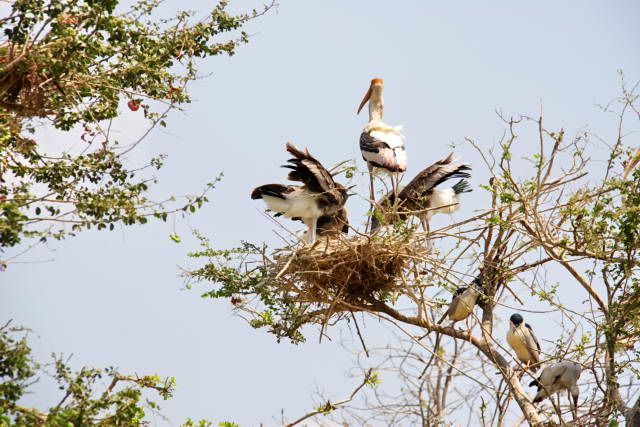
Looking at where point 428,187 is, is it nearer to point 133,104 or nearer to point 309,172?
point 309,172

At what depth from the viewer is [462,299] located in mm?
9500

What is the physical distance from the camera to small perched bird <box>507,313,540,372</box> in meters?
10.8

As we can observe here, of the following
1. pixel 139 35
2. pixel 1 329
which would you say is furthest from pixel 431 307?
pixel 1 329

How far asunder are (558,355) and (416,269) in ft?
4.93

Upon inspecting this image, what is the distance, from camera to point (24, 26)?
6.58m

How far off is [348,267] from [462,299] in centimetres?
132

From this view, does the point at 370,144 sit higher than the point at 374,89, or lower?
lower

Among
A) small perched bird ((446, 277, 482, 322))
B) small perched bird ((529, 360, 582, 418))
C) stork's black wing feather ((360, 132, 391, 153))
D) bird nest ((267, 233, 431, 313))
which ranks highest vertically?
stork's black wing feather ((360, 132, 391, 153))

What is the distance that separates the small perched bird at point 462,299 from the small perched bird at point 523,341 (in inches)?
45.5

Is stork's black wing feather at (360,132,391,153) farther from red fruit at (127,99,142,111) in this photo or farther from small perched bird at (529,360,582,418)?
red fruit at (127,99,142,111)

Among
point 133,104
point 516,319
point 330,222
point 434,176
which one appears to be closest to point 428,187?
point 434,176

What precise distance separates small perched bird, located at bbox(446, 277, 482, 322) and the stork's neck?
272 cm

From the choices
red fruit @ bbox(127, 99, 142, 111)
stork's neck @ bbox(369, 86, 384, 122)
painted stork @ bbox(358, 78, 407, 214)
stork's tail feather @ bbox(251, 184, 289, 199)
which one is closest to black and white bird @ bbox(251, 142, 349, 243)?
stork's tail feather @ bbox(251, 184, 289, 199)

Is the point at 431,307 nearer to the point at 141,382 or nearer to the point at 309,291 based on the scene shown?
the point at 309,291
